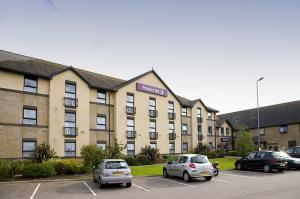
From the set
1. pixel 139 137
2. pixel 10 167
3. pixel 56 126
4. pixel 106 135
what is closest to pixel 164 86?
pixel 139 137

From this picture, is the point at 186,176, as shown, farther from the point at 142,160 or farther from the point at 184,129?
the point at 184,129

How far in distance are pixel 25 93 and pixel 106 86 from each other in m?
9.29

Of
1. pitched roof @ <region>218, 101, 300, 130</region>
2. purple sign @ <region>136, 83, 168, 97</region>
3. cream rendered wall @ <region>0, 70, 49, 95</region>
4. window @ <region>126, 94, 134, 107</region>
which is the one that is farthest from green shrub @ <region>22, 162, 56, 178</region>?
pitched roof @ <region>218, 101, 300, 130</region>

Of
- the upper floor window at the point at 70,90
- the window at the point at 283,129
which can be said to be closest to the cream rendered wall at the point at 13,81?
the upper floor window at the point at 70,90

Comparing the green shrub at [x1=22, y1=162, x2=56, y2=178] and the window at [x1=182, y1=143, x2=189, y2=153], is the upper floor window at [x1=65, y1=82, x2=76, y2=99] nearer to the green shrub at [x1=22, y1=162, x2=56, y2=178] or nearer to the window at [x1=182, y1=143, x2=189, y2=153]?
the green shrub at [x1=22, y1=162, x2=56, y2=178]

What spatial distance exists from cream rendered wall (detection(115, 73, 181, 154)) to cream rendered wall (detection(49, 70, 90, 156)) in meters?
4.00

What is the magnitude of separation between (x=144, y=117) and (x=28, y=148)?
14321mm

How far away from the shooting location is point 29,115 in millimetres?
28312

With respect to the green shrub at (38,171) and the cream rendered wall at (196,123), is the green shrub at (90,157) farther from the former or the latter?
the cream rendered wall at (196,123)

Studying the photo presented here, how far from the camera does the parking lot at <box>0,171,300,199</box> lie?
1427cm

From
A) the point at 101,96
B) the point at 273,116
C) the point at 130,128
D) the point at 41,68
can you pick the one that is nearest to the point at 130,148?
the point at 130,128

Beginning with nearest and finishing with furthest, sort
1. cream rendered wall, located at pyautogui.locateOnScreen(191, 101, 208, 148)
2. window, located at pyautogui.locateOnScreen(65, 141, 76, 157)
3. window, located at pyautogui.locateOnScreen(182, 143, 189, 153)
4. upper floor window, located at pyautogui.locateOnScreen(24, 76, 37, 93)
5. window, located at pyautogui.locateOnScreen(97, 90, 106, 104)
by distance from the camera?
upper floor window, located at pyautogui.locateOnScreen(24, 76, 37, 93), window, located at pyautogui.locateOnScreen(65, 141, 76, 157), window, located at pyautogui.locateOnScreen(97, 90, 106, 104), window, located at pyautogui.locateOnScreen(182, 143, 189, 153), cream rendered wall, located at pyautogui.locateOnScreen(191, 101, 208, 148)

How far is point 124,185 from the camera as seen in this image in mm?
18000

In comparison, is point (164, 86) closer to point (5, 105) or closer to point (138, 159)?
point (138, 159)
